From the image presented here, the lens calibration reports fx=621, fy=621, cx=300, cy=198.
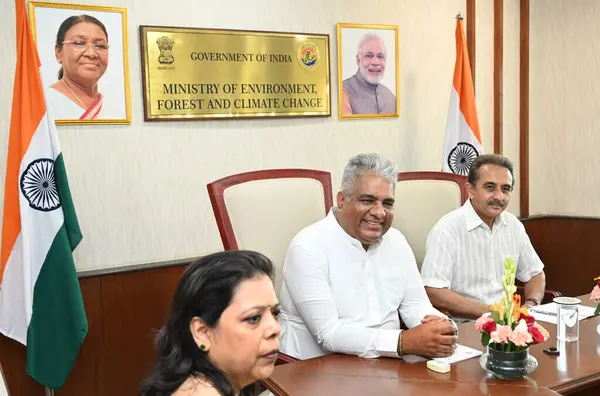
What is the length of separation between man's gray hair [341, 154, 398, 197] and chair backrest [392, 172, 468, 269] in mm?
802

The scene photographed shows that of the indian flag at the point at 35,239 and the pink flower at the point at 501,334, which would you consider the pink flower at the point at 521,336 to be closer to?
the pink flower at the point at 501,334

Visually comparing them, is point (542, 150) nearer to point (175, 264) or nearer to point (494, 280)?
point (494, 280)

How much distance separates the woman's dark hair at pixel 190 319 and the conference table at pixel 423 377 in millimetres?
419

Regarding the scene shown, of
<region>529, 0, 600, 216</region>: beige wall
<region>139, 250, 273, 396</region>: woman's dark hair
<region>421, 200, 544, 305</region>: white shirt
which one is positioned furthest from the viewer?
<region>529, 0, 600, 216</region>: beige wall

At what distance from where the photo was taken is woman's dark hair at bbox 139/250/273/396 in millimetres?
1280

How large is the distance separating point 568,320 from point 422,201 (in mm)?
1230

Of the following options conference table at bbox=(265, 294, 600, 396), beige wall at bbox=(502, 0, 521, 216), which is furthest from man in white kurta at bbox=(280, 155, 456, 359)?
beige wall at bbox=(502, 0, 521, 216)

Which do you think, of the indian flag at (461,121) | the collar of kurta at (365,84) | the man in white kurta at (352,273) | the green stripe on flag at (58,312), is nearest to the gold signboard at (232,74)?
the collar of kurta at (365,84)

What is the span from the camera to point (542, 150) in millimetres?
4578

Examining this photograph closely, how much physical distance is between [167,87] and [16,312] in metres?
1.30

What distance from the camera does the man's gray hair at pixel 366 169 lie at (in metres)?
2.29

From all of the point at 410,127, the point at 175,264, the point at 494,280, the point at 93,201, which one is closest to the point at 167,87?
the point at 93,201

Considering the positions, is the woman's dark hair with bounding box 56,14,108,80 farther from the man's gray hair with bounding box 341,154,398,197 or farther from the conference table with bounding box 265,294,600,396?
the conference table with bounding box 265,294,600,396

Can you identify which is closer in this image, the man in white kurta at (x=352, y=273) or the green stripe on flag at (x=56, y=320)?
the man in white kurta at (x=352, y=273)
